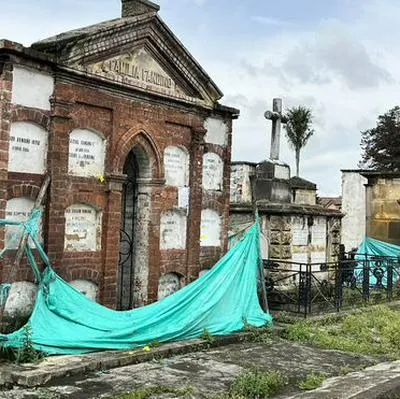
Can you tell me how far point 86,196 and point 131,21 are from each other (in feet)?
9.68

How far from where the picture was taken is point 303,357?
9.12m

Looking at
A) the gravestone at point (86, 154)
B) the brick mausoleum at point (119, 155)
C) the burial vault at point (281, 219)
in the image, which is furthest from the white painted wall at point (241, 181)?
the gravestone at point (86, 154)

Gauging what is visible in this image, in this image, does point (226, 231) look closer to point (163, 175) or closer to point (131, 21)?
point (163, 175)

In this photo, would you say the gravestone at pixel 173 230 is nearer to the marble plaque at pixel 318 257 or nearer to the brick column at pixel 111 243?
the brick column at pixel 111 243

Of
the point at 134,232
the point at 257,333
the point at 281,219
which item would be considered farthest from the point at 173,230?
the point at 281,219

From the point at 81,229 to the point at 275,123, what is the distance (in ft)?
19.7

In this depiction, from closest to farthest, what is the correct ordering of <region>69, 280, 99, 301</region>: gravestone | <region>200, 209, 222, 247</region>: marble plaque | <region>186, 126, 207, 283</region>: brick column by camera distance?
<region>69, 280, 99, 301</region>: gravestone → <region>186, 126, 207, 283</region>: brick column → <region>200, 209, 222, 247</region>: marble plaque

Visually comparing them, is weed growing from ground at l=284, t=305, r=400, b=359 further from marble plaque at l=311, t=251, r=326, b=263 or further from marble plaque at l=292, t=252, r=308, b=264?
marble plaque at l=311, t=251, r=326, b=263

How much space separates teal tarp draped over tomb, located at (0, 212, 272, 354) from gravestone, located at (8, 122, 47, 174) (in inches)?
39.4

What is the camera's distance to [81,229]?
9805 millimetres

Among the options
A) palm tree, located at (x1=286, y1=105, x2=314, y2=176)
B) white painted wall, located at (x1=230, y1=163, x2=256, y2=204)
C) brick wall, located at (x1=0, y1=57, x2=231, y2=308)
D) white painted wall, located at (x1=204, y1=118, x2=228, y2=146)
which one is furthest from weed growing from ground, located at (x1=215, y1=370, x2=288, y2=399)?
palm tree, located at (x1=286, y1=105, x2=314, y2=176)

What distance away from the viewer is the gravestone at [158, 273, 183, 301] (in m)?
11.3

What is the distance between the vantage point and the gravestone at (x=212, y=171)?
39.8ft

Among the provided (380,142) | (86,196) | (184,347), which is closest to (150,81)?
(86,196)
